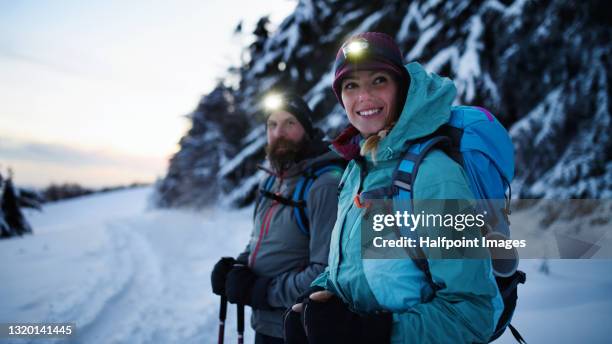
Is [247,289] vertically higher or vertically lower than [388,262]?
lower

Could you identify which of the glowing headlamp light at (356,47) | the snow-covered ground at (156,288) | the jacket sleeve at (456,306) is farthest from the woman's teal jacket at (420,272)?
the snow-covered ground at (156,288)

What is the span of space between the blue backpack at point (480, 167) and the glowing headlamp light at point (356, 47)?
1.72ft

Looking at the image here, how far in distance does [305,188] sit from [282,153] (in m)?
0.43

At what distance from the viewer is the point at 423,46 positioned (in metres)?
6.39

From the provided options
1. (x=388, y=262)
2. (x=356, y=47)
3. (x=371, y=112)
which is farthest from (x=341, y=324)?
(x=356, y=47)

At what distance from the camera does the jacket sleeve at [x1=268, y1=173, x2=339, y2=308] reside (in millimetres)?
2240

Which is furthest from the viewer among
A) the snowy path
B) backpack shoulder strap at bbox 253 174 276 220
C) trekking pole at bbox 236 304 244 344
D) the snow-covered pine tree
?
the snowy path

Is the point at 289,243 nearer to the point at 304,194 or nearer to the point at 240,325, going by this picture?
the point at 304,194

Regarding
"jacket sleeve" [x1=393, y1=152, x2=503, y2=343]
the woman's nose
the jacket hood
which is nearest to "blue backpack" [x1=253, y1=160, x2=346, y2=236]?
the woman's nose

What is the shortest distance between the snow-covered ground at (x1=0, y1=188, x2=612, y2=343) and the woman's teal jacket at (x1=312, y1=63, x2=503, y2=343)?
2.09 m

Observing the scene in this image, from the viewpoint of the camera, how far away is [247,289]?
2.48 meters

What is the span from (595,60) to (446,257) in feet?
18.9

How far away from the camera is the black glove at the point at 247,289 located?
2.42 metres

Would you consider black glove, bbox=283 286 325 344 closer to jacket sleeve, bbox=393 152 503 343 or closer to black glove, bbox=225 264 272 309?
jacket sleeve, bbox=393 152 503 343
